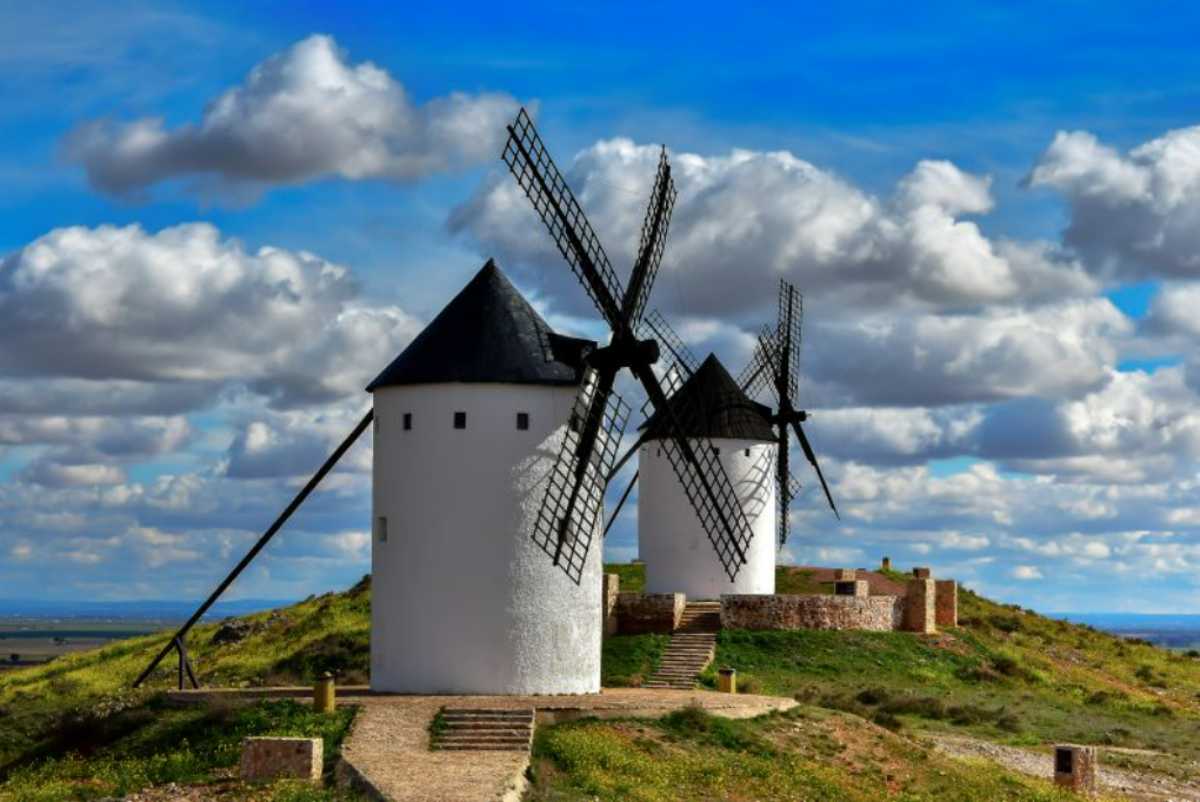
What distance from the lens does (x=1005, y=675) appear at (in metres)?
47.6

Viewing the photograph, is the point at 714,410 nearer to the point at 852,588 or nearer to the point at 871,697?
the point at 852,588

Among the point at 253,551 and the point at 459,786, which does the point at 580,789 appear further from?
the point at 253,551

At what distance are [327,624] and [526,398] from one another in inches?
885

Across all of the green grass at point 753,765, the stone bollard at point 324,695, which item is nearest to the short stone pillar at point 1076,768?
the green grass at point 753,765

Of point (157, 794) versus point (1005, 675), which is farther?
point (1005, 675)

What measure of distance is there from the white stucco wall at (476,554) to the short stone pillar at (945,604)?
2198cm

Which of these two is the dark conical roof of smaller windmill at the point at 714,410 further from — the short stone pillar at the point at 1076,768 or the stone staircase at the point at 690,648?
the short stone pillar at the point at 1076,768

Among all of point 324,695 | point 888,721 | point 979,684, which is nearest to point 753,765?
point 324,695

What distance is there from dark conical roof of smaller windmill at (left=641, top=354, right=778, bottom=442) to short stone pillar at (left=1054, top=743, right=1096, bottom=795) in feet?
66.4

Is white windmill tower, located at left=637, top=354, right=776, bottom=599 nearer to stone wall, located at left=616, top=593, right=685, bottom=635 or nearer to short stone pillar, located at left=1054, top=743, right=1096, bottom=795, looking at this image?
stone wall, located at left=616, top=593, right=685, bottom=635

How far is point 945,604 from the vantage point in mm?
53000

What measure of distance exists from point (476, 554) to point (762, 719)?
249 inches

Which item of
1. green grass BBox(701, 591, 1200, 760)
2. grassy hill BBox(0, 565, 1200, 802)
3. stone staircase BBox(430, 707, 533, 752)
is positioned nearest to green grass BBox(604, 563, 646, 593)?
grassy hill BBox(0, 565, 1200, 802)

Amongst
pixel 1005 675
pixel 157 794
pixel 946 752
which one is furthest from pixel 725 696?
pixel 1005 675
